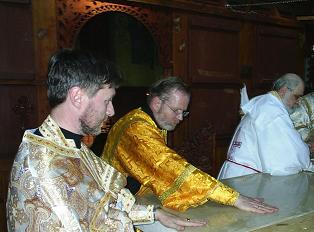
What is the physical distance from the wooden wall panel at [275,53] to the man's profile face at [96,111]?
3904 millimetres

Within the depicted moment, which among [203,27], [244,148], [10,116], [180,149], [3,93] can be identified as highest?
[203,27]

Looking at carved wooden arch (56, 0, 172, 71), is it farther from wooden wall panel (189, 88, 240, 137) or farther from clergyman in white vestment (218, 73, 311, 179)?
clergyman in white vestment (218, 73, 311, 179)

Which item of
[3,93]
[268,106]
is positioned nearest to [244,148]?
[268,106]

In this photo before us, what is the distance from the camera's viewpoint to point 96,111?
1161mm

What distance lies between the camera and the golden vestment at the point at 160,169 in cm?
165

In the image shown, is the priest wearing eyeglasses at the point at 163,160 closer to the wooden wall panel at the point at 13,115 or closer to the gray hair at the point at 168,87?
the gray hair at the point at 168,87

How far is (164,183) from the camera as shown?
172 cm

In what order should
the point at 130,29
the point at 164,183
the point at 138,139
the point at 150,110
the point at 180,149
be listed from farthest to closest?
the point at 130,29, the point at 180,149, the point at 150,110, the point at 138,139, the point at 164,183

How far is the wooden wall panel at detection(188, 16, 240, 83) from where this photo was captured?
4090 millimetres

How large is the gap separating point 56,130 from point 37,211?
278 mm

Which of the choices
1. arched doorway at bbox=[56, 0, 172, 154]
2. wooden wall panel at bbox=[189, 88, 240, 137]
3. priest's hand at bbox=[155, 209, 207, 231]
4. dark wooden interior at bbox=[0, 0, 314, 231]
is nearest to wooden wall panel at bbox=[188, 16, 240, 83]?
dark wooden interior at bbox=[0, 0, 314, 231]

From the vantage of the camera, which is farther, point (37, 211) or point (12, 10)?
point (12, 10)

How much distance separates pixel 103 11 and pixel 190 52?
1.20 m

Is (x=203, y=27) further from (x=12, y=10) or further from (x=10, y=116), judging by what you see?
(x=10, y=116)
